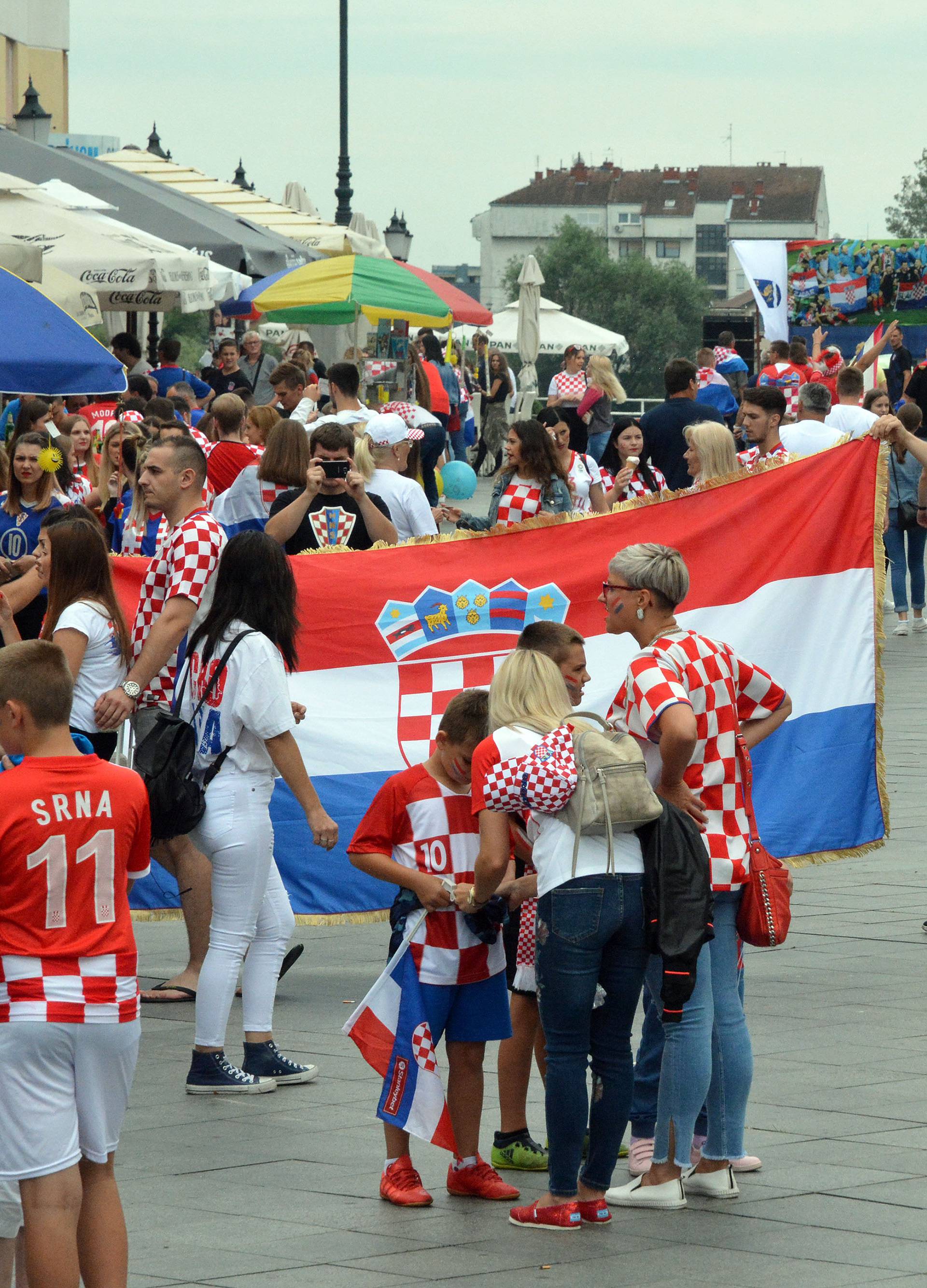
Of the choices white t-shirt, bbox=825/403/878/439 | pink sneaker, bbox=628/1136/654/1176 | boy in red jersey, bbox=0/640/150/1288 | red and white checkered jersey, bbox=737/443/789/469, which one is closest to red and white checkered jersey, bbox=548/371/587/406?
white t-shirt, bbox=825/403/878/439

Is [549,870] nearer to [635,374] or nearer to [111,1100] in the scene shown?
[111,1100]

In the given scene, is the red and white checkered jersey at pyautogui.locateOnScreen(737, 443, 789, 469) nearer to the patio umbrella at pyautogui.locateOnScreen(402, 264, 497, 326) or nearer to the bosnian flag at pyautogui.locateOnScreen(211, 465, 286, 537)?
the bosnian flag at pyautogui.locateOnScreen(211, 465, 286, 537)

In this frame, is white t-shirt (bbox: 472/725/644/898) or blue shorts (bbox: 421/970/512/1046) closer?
white t-shirt (bbox: 472/725/644/898)

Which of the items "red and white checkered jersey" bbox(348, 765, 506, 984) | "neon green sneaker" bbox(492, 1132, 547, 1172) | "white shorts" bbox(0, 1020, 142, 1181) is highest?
"red and white checkered jersey" bbox(348, 765, 506, 984)

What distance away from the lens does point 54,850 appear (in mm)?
4023

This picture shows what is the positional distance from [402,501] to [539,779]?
16.8 feet

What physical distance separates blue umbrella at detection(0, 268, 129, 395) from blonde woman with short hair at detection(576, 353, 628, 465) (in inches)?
423

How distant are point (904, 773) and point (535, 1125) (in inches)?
260

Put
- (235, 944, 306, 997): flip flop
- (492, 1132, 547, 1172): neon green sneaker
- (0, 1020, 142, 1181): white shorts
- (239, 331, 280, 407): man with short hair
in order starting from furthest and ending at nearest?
(239, 331, 280, 407): man with short hair < (235, 944, 306, 997): flip flop < (492, 1132, 547, 1172): neon green sneaker < (0, 1020, 142, 1181): white shorts

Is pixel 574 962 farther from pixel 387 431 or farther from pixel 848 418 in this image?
pixel 848 418

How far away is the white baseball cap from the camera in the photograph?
33.0 ft

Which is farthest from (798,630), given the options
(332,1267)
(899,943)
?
(332,1267)

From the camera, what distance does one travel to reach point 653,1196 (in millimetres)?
5121

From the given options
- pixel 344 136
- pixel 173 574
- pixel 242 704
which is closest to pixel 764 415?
pixel 173 574
